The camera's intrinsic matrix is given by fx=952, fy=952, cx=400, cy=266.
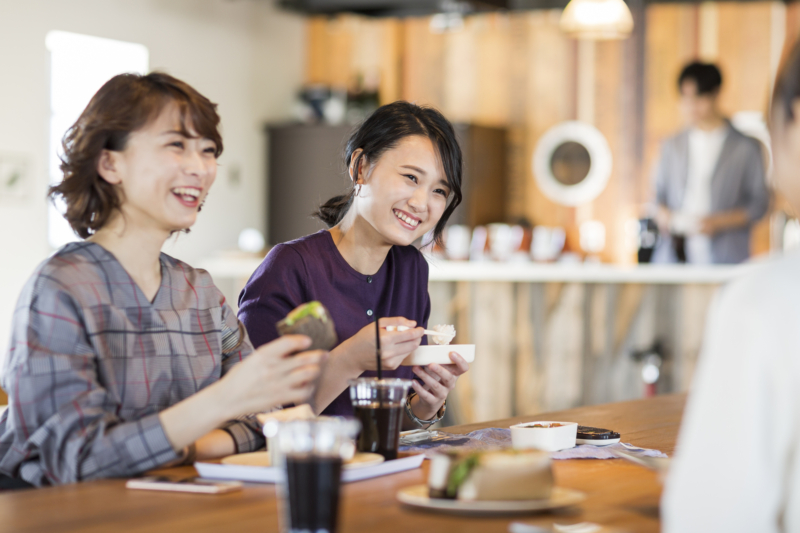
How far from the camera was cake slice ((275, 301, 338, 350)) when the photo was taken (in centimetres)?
122

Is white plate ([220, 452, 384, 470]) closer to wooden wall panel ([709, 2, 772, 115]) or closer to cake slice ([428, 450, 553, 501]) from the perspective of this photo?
cake slice ([428, 450, 553, 501])

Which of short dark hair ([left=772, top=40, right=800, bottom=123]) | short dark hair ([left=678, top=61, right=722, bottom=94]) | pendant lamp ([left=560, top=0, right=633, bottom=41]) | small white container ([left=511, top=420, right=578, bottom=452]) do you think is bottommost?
small white container ([left=511, top=420, right=578, bottom=452])

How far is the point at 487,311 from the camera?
492 cm

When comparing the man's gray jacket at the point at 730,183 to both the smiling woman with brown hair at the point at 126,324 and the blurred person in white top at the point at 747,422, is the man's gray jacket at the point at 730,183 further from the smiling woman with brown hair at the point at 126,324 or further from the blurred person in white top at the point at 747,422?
the blurred person in white top at the point at 747,422

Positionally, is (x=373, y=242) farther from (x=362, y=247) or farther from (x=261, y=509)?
(x=261, y=509)

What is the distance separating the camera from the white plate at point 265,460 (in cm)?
125

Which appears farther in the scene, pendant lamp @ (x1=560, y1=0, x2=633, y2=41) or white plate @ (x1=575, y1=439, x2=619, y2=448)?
pendant lamp @ (x1=560, y1=0, x2=633, y2=41)

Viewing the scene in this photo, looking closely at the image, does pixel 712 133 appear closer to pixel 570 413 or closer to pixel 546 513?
pixel 570 413

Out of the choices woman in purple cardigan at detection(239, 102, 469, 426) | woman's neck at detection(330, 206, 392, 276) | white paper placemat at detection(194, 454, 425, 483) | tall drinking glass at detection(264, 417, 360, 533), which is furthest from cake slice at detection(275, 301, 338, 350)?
woman's neck at detection(330, 206, 392, 276)

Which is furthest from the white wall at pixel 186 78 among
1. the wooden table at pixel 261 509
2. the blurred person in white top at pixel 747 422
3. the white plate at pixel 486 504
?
the blurred person in white top at pixel 747 422

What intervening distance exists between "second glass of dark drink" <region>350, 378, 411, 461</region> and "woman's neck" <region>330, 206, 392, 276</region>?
835 millimetres

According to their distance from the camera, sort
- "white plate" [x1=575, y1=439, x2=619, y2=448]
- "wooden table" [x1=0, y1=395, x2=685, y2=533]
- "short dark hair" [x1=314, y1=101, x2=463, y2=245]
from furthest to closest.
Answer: "short dark hair" [x1=314, y1=101, x2=463, y2=245] < "white plate" [x1=575, y1=439, x2=619, y2=448] < "wooden table" [x1=0, y1=395, x2=685, y2=533]

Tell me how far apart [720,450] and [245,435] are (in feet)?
2.84

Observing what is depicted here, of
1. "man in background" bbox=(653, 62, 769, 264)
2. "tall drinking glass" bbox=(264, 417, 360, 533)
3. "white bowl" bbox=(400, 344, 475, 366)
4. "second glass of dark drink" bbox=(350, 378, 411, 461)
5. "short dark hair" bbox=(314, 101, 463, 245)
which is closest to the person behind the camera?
"tall drinking glass" bbox=(264, 417, 360, 533)
